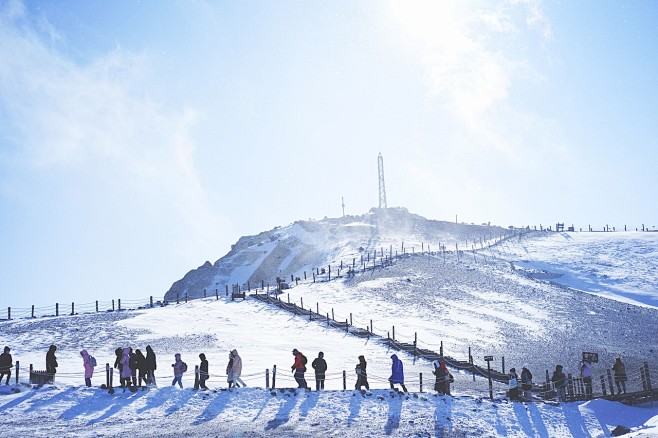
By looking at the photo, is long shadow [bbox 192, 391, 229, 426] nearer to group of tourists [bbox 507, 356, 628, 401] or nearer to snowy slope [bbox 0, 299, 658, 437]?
snowy slope [bbox 0, 299, 658, 437]

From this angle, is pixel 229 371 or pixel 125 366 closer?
pixel 125 366

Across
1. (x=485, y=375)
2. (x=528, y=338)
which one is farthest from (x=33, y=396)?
(x=528, y=338)

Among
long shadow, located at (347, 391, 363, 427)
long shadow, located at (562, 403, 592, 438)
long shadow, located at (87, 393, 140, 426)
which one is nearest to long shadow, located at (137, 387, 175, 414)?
long shadow, located at (87, 393, 140, 426)

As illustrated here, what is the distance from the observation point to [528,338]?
46125mm

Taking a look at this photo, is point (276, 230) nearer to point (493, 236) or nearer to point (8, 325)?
point (493, 236)

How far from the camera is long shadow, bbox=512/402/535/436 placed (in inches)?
740

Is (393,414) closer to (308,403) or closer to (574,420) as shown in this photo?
(308,403)

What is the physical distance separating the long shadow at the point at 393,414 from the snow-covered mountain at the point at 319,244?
191 feet

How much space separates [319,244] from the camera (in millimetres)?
104312

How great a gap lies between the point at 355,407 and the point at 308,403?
1.56 meters

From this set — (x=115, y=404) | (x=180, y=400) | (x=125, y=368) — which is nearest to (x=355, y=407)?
(x=180, y=400)

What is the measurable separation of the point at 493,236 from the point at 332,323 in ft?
248

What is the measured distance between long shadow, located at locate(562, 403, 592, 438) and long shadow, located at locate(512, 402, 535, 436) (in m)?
1.35

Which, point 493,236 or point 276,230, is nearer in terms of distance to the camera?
point 493,236
